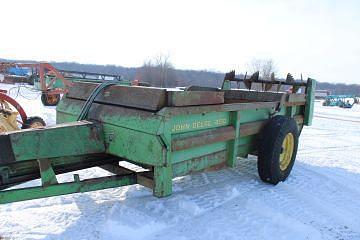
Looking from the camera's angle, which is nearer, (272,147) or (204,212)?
(204,212)

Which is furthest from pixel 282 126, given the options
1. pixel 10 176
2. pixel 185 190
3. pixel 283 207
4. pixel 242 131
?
pixel 10 176

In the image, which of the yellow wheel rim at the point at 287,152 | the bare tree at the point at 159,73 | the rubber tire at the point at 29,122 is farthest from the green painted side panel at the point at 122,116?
the bare tree at the point at 159,73

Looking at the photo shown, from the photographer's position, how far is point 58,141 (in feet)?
9.57

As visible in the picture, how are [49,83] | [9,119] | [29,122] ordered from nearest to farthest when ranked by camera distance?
[9,119]
[29,122]
[49,83]

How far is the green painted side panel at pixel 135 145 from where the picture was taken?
2939 millimetres

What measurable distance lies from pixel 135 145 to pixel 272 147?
183 centimetres

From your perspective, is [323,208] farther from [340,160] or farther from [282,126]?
[340,160]

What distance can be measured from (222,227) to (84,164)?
1399 mm

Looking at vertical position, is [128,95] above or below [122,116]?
above

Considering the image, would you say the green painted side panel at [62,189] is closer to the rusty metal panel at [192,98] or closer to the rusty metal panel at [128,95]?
the rusty metal panel at [128,95]

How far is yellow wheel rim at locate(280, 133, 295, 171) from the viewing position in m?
4.60

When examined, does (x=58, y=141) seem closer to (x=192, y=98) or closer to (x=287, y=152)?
(x=192, y=98)

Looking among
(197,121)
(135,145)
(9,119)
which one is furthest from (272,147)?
(9,119)

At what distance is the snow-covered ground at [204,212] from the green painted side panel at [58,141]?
26.1 inches
